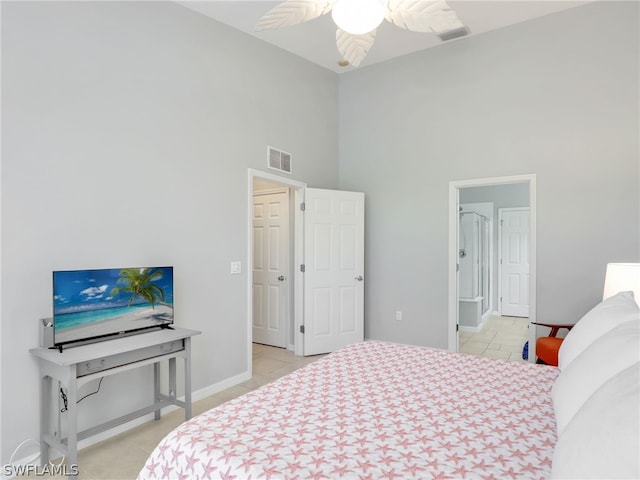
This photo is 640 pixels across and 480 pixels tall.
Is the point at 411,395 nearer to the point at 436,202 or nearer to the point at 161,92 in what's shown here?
the point at 161,92

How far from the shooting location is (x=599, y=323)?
151 cm

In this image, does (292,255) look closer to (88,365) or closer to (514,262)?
(88,365)

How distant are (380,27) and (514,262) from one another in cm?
508

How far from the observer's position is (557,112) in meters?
3.86

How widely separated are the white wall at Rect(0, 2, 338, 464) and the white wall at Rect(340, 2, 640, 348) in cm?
140

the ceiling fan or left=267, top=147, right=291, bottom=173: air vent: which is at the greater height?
the ceiling fan

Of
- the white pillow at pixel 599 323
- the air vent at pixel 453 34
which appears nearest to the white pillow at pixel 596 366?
the white pillow at pixel 599 323

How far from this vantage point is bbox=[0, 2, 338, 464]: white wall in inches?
92.6

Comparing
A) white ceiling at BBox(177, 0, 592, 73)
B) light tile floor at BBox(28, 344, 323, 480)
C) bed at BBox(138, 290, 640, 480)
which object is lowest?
light tile floor at BBox(28, 344, 323, 480)

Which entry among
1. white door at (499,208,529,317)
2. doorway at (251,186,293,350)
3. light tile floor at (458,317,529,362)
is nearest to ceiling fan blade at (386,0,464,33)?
doorway at (251,186,293,350)

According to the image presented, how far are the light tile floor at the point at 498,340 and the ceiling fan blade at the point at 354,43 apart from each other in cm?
380

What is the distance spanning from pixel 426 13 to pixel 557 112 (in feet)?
8.83

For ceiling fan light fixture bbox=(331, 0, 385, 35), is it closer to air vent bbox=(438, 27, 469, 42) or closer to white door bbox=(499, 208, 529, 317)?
air vent bbox=(438, 27, 469, 42)

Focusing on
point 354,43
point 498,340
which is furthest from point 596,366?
point 498,340
